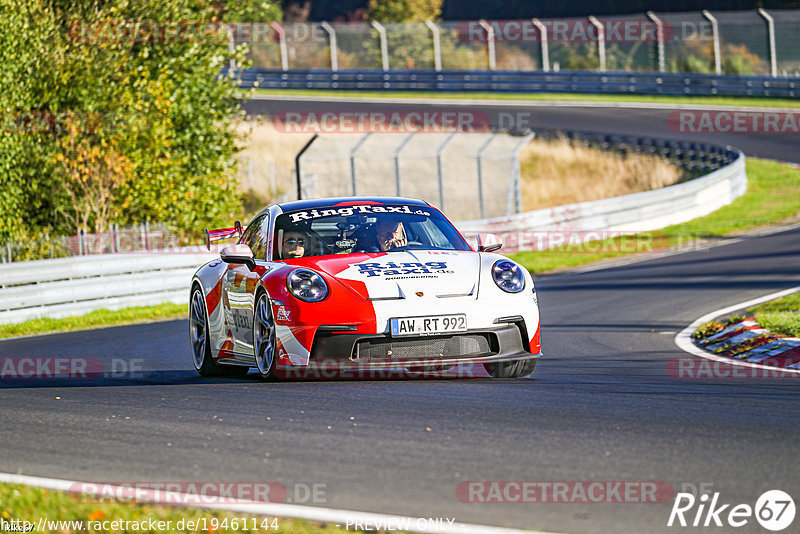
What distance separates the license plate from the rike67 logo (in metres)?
3.13

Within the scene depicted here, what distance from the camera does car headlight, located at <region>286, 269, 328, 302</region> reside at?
25.1 ft

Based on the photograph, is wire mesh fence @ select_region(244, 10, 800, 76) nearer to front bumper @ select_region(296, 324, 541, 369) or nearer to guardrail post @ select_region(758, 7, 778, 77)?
guardrail post @ select_region(758, 7, 778, 77)

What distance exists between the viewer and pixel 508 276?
8031mm

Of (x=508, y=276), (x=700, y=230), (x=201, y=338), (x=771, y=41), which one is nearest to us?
(x=508, y=276)

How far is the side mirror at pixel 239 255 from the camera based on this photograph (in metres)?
8.56

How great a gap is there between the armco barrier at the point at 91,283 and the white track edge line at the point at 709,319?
8012mm

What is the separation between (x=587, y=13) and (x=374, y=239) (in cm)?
5234

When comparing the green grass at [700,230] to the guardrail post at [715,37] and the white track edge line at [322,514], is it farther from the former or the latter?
the white track edge line at [322,514]

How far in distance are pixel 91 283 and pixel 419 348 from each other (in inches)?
413

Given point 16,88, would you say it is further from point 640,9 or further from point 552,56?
point 640,9

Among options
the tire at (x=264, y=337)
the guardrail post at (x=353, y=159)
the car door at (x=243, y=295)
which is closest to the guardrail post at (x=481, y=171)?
the guardrail post at (x=353, y=159)

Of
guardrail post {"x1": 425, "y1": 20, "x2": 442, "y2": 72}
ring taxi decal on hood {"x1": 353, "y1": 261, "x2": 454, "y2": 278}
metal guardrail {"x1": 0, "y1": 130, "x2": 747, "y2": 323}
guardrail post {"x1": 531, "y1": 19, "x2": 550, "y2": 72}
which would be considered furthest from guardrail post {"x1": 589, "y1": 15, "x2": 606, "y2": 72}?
ring taxi decal on hood {"x1": 353, "y1": 261, "x2": 454, "y2": 278}

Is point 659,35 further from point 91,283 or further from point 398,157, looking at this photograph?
point 91,283

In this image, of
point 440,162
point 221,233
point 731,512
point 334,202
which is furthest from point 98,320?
point 731,512
